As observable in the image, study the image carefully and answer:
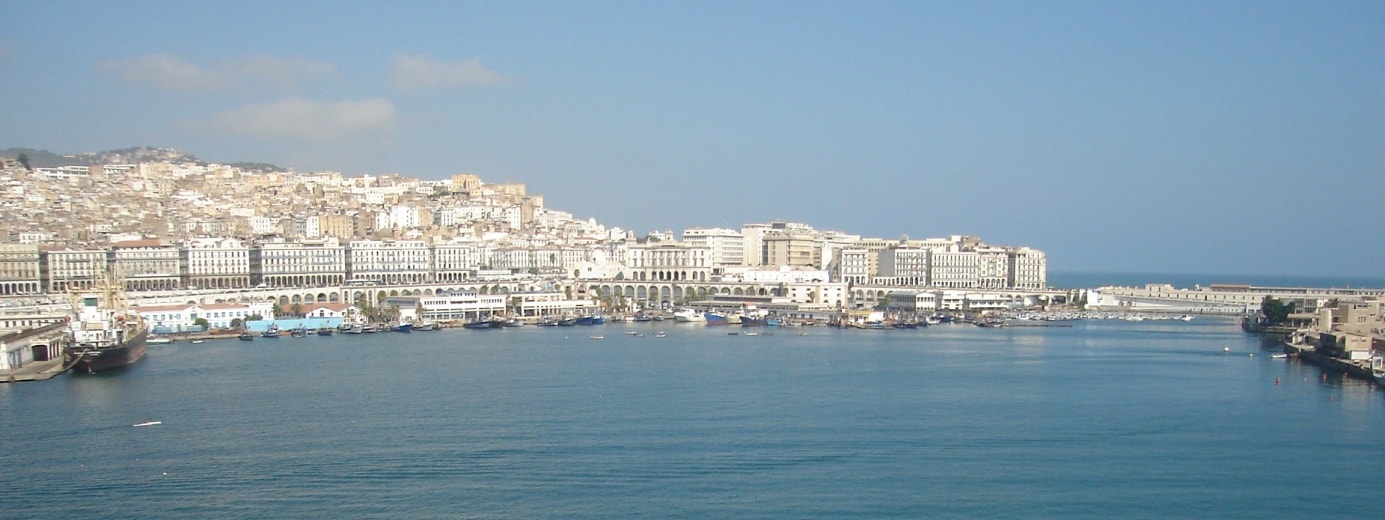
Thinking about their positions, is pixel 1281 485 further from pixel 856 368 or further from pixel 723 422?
pixel 856 368

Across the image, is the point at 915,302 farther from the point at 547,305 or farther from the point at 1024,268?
the point at 547,305

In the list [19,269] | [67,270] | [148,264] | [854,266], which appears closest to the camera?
[19,269]

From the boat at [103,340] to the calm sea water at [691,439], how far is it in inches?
16.3

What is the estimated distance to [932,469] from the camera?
1102 cm

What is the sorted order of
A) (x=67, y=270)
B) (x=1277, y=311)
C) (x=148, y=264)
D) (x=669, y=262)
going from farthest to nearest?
(x=669, y=262) < (x=148, y=264) < (x=67, y=270) < (x=1277, y=311)

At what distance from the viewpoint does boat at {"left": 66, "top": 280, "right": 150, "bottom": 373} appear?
59.6 feet

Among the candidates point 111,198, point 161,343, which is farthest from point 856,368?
point 111,198

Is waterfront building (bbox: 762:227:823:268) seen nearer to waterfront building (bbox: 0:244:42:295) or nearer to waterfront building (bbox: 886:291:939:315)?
waterfront building (bbox: 886:291:939:315)

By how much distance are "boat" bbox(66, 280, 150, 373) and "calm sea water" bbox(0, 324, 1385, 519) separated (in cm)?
41

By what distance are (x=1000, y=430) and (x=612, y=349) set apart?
10.4 meters

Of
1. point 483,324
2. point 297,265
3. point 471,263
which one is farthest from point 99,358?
point 471,263

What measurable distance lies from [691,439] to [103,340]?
11.1 meters

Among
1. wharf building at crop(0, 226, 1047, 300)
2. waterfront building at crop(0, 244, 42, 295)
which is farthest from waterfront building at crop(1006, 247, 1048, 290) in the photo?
waterfront building at crop(0, 244, 42, 295)

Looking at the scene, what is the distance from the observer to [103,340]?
1884 centimetres
